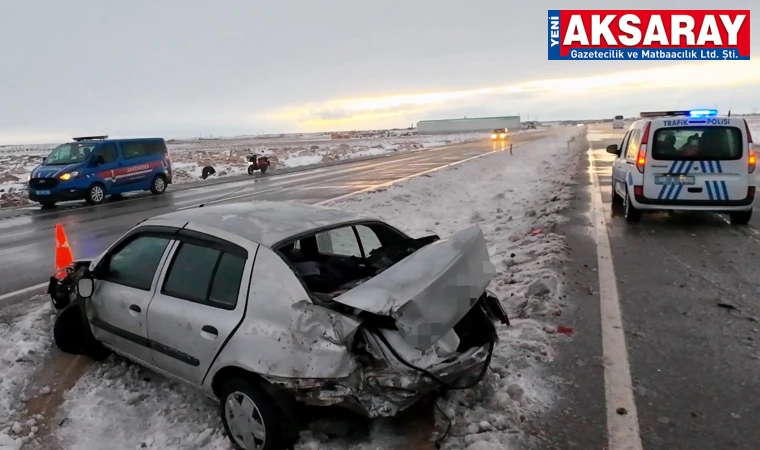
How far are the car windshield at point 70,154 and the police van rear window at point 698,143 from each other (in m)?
16.5

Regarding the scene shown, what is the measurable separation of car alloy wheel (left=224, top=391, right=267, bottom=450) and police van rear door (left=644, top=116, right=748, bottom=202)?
8.42m

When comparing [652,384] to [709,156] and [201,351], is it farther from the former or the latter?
[709,156]

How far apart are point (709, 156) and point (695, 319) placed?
5.17m

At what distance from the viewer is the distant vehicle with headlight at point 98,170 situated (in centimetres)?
1728

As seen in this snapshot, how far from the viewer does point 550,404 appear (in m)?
3.95

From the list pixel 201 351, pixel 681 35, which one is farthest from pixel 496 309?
pixel 681 35

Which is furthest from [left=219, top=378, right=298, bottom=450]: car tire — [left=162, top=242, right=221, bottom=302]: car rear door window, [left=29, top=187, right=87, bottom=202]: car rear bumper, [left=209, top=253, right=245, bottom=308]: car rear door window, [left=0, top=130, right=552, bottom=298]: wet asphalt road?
[left=29, top=187, right=87, bottom=202]: car rear bumper

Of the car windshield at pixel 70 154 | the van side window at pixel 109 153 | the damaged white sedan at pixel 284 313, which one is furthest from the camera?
the van side window at pixel 109 153

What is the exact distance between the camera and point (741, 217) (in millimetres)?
9742

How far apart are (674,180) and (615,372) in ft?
20.9

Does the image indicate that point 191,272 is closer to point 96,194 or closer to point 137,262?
point 137,262

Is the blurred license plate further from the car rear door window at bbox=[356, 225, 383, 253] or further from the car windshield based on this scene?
the car windshield

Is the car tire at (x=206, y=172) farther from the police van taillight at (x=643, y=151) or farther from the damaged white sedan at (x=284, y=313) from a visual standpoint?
the damaged white sedan at (x=284, y=313)

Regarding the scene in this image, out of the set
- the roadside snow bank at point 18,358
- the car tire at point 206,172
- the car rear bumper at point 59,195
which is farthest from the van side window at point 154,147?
the roadside snow bank at point 18,358
